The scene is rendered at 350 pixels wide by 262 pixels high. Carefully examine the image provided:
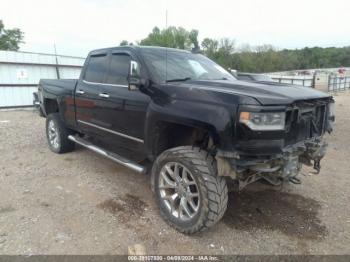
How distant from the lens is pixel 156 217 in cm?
341

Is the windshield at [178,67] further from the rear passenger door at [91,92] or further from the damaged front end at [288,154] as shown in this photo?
the damaged front end at [288,154]

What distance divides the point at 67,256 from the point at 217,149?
5.64ft

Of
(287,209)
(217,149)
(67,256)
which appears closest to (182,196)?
(217,149)

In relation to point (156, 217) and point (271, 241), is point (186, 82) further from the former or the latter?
point (271, 241)

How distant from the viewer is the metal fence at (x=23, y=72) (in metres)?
12.1

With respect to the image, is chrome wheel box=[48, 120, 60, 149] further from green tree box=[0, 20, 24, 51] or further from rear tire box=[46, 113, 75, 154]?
green tree box=[0, 20, 24, 51]

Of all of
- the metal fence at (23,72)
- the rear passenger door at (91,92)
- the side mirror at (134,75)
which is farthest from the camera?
the metal fence at (23,72)

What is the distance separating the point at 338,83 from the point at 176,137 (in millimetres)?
28299

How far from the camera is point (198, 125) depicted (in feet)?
9.21

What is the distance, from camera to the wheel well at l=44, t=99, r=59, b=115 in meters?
5.98

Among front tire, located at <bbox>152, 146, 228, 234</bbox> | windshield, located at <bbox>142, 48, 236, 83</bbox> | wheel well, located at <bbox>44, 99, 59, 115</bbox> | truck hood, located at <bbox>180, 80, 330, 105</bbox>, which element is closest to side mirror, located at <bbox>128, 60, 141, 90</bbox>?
windshield, located at <bbox>142, 48, 236, 83</bbox>

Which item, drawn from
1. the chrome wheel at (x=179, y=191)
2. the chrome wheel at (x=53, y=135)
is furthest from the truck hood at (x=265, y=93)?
the chrome wheel at (x=53, y=135)

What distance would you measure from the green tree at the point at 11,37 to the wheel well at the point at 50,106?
37300 mm

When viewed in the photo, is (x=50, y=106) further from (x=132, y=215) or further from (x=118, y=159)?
(x=132, y=215)
